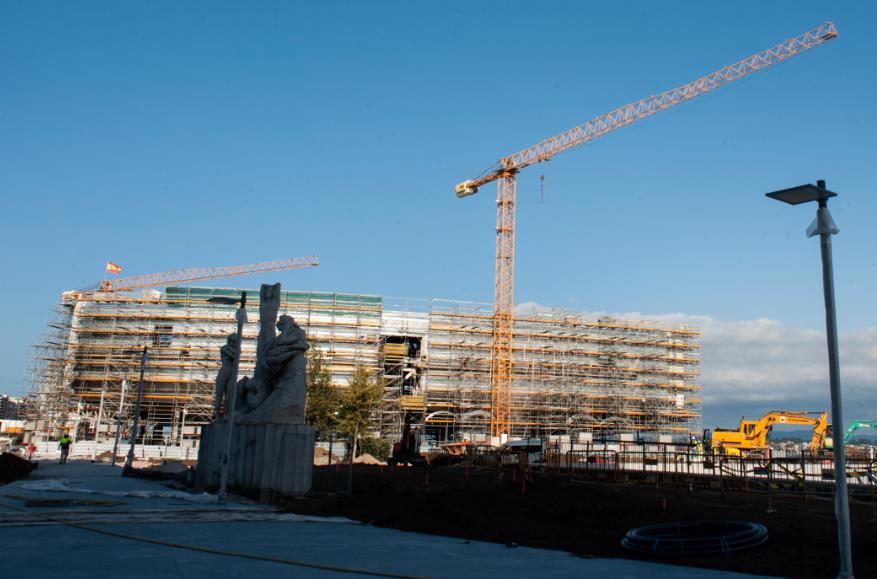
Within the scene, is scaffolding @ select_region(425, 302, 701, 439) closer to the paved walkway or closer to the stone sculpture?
the stone sculpture

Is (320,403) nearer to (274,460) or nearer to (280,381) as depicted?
(280,381)

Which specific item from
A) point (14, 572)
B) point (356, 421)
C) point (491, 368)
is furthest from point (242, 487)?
point (491, 368)

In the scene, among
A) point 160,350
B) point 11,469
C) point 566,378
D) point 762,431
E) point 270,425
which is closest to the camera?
point 270,425

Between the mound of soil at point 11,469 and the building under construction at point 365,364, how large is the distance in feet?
127

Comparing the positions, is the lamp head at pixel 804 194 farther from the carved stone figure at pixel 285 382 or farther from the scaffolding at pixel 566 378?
the scaffolding at pixel 566 378

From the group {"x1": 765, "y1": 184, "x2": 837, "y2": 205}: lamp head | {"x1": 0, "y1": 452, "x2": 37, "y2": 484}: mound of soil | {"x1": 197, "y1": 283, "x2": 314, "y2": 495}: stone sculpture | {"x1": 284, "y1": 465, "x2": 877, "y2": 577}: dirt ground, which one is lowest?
{"x1": 0, "y1": 452, "x2": 37, "y2": 484}: mound of soil

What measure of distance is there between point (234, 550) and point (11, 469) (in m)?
19.1

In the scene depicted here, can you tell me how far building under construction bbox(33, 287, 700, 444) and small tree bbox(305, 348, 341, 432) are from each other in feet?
56.6

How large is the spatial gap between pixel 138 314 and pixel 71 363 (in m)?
7.49

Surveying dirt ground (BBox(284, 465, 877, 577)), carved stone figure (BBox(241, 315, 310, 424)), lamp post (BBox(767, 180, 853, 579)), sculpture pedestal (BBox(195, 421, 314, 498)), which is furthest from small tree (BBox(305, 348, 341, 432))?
lamp post (BBox(767, 180, 853, 579))

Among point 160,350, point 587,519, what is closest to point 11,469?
point 587,519

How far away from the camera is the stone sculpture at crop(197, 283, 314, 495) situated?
1991cm

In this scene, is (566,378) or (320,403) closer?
(320,403)

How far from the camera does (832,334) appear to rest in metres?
9.04
